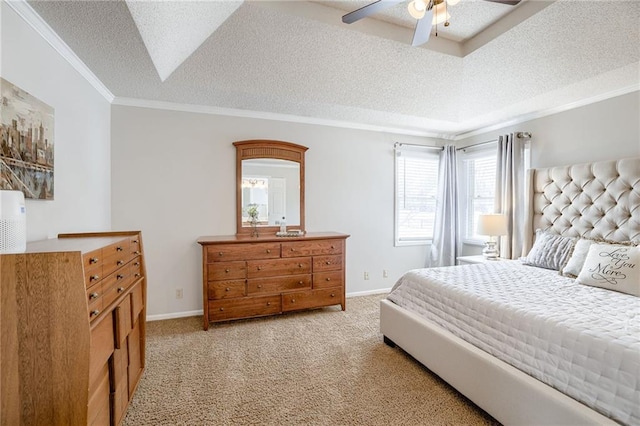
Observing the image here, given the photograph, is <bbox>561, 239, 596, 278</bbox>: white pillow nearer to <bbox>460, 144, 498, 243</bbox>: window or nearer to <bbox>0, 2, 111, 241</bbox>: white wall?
<bbox>460, 144, 498, 243</bbox>: window

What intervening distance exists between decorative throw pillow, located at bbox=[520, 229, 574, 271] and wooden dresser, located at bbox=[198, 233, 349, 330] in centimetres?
203

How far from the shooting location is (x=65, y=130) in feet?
7.50

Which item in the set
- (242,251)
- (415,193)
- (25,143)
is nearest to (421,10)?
(25,143)

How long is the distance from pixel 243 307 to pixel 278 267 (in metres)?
0.56

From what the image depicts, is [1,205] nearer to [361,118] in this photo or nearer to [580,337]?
[580,337]

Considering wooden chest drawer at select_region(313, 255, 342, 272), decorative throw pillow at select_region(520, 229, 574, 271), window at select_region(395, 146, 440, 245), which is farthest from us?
window at select_region(395, 146, 440, 245)

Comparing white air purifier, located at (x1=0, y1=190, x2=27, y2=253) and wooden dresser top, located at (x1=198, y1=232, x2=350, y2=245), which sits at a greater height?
white air purifier, located at (x1=0, y1=190, x2=27, y2=253)

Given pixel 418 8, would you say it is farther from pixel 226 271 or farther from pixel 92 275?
pixel 226 271

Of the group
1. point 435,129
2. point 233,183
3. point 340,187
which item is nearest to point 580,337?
point 340,187

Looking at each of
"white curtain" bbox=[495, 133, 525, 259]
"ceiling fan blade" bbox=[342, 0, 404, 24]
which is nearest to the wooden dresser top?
"white curtain" bbox=[495, 133, 525, 259]

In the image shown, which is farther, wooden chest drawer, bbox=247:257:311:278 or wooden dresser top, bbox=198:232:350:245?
wooden chest drawer, bbox=247:257:311:278

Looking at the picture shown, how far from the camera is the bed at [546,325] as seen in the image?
1398 mm

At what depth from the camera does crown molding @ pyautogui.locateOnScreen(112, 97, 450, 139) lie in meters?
3.36

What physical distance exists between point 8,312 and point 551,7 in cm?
352
